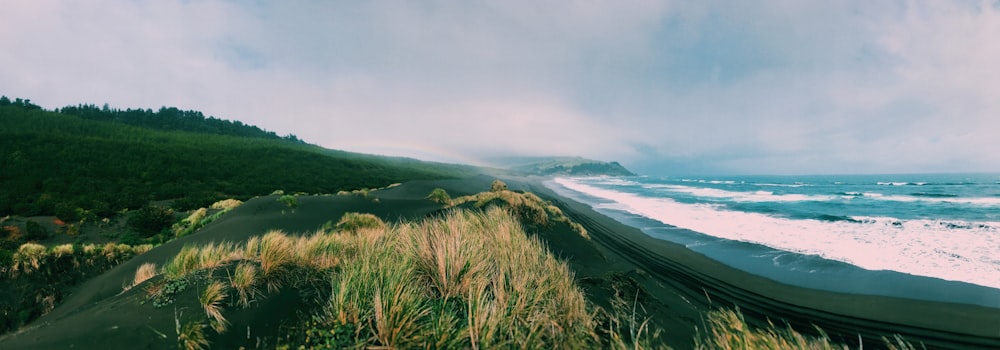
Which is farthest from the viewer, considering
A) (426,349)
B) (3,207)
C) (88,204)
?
(88,204)

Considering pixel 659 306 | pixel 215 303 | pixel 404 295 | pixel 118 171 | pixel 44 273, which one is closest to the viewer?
pixel 404 295

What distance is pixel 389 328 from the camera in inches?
108

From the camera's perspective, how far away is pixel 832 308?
7309 mm

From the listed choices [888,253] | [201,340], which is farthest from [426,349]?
[888,253]

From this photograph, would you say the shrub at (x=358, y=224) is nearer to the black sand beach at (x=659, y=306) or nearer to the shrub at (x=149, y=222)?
the black sand beach at (x=659, y=306)

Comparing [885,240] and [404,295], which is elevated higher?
[404,295]

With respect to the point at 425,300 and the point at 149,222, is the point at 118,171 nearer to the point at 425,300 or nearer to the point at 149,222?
the point at 149,222

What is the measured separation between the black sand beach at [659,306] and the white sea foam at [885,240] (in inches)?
159

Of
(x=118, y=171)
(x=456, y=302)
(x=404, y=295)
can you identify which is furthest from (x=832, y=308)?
(x=118, y=171)

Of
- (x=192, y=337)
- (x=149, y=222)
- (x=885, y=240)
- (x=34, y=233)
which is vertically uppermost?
(x=192, y=337)

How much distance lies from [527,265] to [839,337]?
6.43m

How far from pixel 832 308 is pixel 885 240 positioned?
11.4 m

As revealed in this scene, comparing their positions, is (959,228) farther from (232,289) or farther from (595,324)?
(232,289)

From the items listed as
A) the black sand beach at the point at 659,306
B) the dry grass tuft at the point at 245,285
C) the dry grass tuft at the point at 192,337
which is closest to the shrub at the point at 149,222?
the black sand beach at the point at 659,306
